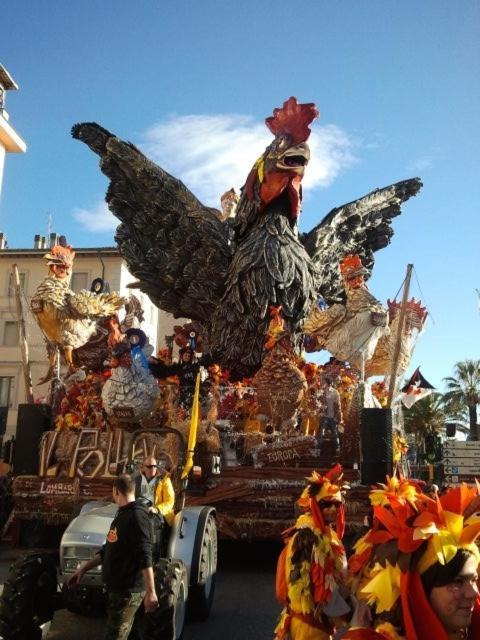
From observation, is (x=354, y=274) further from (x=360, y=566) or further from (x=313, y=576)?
(x=360, y=566)

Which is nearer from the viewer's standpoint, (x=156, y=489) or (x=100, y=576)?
(x=100, y=576)

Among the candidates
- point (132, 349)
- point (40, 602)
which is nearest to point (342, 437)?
point (132, 349)

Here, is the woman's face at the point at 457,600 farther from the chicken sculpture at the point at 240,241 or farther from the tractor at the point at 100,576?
the chicken sculpture at the point at 240,241

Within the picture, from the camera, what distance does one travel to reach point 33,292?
38.0m

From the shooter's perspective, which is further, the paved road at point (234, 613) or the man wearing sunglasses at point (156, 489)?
the paved road at point (234, 613)

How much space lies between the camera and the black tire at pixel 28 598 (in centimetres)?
461

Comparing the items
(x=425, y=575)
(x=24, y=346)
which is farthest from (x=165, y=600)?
(x=24, y=346)

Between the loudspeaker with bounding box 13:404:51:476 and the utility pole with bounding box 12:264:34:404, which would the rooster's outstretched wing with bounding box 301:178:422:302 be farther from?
the loudspeaker with bounding box 13:404:51:476

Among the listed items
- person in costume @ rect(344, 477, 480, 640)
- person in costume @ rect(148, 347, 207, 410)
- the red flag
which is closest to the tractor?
person in costume @ rect(344, 477, 480, 640)

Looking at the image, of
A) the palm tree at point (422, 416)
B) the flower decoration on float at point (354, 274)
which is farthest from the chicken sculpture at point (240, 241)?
the palm tree at point (422, 416)

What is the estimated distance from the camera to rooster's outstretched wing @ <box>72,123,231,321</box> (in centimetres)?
1662

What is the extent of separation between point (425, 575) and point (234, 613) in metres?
4.58

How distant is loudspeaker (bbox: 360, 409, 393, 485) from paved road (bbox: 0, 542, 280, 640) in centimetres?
190

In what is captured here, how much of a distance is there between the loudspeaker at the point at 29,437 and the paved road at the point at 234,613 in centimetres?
151
